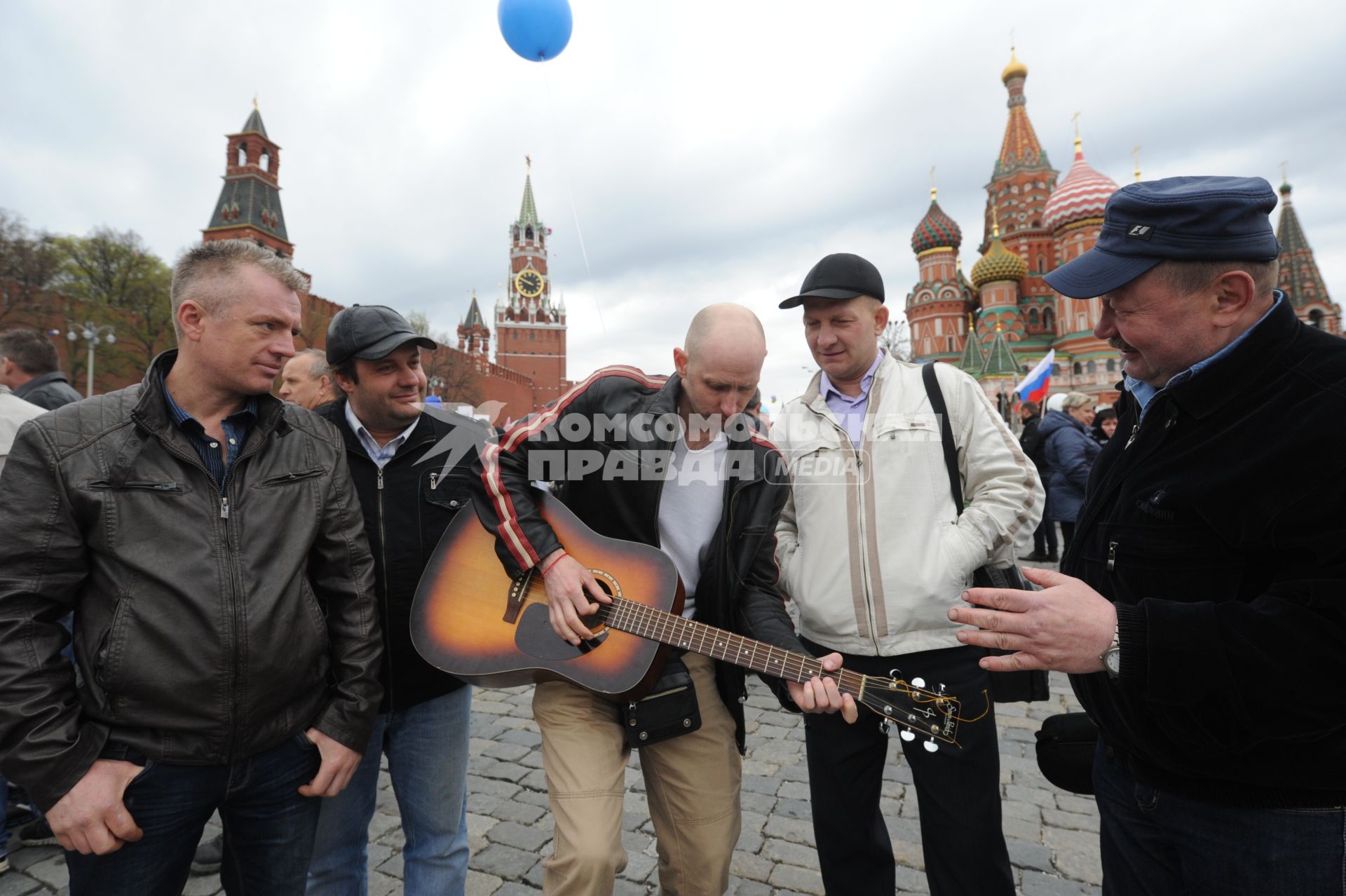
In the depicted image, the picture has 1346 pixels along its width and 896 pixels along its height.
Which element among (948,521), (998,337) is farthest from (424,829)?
(998,337)

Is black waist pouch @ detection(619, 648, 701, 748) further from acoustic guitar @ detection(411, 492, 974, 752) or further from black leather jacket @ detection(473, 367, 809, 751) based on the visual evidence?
black leather jacket @ detection(473, 367, 809, 751)

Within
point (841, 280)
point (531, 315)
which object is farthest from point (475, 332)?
point (841, 280)

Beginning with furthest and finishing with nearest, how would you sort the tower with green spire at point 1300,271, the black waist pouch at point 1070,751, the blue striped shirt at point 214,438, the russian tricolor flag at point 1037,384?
the tower with green spire at point 1300,271
the russian tricolor flag at point 1037,384
the black waist pouch at point 1070,751
the blue striped shirt at point 214,438

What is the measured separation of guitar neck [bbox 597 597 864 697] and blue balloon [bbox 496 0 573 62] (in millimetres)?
7059

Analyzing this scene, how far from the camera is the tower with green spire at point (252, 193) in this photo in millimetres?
53875

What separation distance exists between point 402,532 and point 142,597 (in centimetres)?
97

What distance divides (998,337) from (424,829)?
40.8 m

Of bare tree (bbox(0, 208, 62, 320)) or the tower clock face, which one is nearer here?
bare tree (bbox(0, 208, 62, 320))

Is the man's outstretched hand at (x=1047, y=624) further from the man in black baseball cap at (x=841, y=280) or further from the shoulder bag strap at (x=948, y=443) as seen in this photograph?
the man in black baseball cap at (x=841, y=280)

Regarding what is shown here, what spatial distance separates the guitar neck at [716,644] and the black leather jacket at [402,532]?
2.61 feet

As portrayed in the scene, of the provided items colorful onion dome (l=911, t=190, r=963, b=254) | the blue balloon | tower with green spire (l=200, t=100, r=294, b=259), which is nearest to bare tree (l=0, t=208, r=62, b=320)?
tower with green spire (l=200, t=100, r=294, b=259)

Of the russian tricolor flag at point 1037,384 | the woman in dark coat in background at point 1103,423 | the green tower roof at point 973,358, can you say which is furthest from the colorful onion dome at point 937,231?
the woman in dark coat in background at point 1103,423

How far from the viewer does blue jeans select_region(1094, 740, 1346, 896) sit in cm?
148

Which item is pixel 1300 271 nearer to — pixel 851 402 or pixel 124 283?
pixel 851 402
